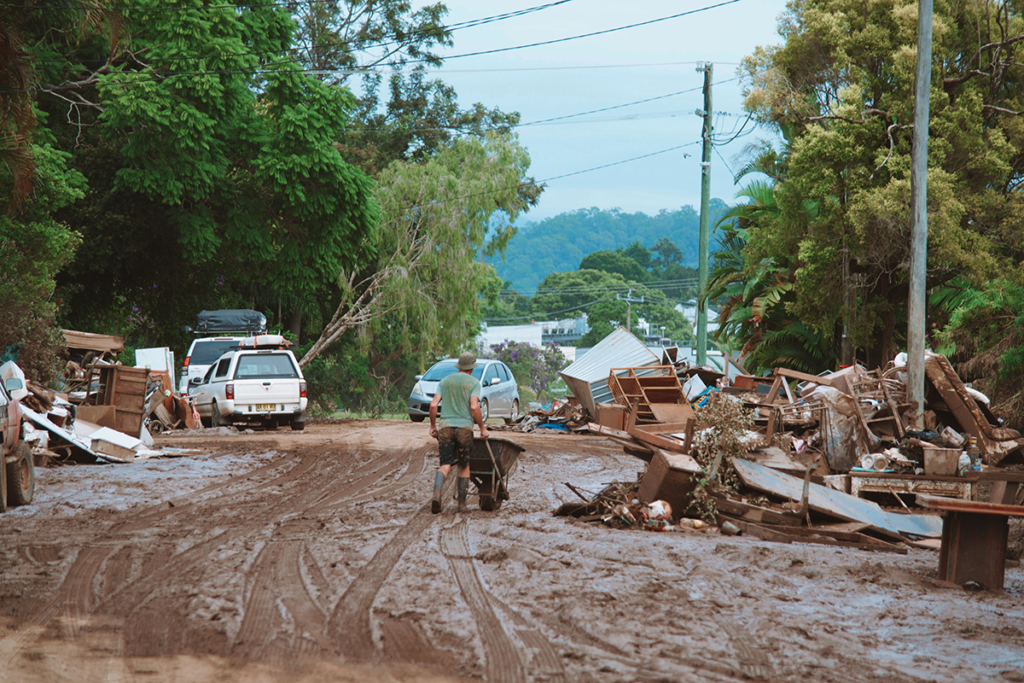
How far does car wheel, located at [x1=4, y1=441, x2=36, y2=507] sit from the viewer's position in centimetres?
965

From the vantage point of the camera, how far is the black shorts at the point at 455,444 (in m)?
9.67

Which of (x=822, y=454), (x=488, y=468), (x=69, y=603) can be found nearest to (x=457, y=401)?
(x=488, y=468)

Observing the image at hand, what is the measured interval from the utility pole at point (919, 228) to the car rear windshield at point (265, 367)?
1256cm

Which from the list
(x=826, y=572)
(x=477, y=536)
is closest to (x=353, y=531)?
(x=477, y=536)

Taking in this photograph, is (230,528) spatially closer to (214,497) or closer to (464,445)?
(214,497)

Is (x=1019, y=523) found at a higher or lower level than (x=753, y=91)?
lower

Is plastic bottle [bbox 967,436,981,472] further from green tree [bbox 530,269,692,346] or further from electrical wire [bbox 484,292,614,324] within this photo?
electrical wire [bbox 484,292,614,324]

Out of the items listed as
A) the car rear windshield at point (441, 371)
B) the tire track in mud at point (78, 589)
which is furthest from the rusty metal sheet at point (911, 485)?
the car rear windshield at point (441, 371)

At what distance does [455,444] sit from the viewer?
9.71m

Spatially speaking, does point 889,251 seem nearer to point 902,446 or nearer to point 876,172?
point 876,172

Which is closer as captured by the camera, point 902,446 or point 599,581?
point 599,581

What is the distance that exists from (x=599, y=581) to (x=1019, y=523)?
20.2 feet

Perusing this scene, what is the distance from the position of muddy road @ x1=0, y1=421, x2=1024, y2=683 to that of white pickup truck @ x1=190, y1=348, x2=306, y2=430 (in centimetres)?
967

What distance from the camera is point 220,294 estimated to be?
103 ft
